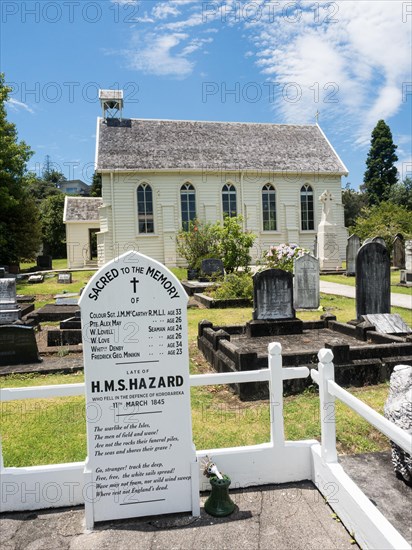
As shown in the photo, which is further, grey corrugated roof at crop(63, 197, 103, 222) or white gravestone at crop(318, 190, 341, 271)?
grey corrugated roof at crop(63, 197, 103, 222)

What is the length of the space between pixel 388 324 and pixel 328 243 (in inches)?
706

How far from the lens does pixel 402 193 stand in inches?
1821

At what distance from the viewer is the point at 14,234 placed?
30.8 m

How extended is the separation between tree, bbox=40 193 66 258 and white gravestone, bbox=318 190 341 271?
27148 millimetres

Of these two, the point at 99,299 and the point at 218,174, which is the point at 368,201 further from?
the point at 99,299

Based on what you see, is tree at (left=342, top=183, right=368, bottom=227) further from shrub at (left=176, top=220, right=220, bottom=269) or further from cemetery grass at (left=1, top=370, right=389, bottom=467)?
cemetery grass at (left=1, top=370, right=389, bottom=467)

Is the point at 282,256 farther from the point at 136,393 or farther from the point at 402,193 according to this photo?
the point at 402,193

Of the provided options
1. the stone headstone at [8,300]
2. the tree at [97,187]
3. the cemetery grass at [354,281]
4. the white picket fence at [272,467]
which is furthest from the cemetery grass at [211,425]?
the tree at [97,187]

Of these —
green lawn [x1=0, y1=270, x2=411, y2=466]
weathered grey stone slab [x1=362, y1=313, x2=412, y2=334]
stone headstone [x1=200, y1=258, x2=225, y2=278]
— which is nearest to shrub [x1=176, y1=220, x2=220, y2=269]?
stone headstone [x1=200, y1=258, x2=225, y2=278]

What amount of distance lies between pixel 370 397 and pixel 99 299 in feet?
13.8

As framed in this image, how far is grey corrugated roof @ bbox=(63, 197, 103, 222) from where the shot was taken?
116 ft

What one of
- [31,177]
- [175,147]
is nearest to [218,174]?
[175,147]

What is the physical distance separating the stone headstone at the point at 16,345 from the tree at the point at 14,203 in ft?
72.3

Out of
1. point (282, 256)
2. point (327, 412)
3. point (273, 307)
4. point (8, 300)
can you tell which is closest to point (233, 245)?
point (282, 256)
